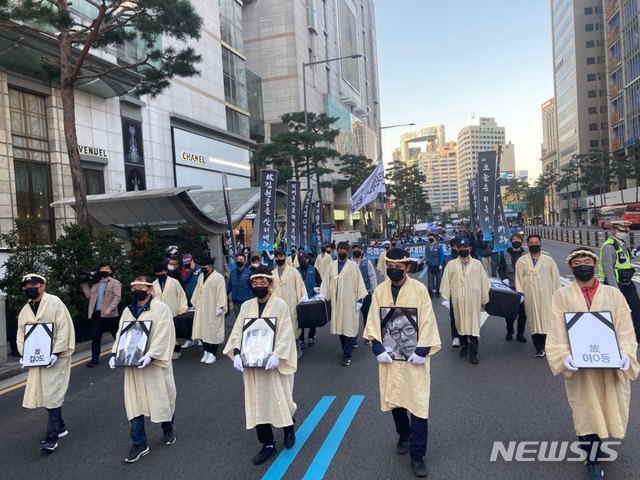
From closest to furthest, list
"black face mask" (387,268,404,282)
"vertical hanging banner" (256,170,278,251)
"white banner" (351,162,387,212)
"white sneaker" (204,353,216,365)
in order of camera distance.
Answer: "black face mask" (387,268,404,282)
"white sneaker" (204,353,216,365)
"vertical hanging banner" (256,170,278,251)
"white banner" (351,162,387,212)

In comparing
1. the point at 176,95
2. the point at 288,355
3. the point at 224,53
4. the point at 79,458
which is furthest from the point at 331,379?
the point at 224,53

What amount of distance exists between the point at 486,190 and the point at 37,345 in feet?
38.9

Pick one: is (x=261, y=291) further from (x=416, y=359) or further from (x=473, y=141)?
(x=473, y=141)

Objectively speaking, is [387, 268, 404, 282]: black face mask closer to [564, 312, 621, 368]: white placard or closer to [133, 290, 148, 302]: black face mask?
[564, 312, 621, 368]: white placard

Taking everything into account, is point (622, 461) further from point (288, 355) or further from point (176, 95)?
point (176, 95)

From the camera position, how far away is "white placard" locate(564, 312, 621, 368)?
135 inches

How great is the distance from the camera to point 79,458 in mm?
Answer: 4320

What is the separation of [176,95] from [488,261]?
18.6 metres

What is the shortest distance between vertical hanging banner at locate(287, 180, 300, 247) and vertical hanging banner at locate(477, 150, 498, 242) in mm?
5886

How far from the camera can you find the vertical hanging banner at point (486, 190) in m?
13.3

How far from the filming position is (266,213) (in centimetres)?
1408

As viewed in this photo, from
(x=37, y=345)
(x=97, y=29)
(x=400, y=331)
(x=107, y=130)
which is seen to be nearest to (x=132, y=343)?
(x=37, y=345)

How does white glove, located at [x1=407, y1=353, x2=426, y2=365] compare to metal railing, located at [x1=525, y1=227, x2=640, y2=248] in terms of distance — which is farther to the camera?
metal railing, located at [x1=525, y1=227, x2=640, y2=248]

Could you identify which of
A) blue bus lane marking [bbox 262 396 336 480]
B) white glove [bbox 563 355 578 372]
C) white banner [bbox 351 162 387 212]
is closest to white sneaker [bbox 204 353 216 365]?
blue bus lane marking [bbox 262 396 336 480]
